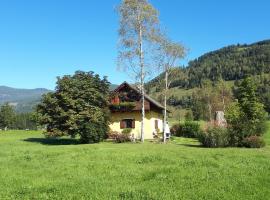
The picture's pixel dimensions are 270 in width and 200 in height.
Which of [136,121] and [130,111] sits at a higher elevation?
[130,111]

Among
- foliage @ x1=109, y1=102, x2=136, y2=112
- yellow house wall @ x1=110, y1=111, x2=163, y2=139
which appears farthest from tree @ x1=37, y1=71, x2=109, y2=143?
yellow house wall @ x1=110, y1=111, x2=163, y2=139

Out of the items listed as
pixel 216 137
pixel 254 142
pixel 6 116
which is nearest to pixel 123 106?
pixel 216 137

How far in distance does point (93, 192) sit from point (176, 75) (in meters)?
35.1

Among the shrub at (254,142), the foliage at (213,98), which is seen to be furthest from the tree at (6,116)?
the shrub at (254,142)

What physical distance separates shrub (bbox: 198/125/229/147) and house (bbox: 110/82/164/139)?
1668 centimetres

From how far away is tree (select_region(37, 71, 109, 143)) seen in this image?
42.4m

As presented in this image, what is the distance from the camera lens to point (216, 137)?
33406 mm

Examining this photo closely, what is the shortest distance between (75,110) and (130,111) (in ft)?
31.8

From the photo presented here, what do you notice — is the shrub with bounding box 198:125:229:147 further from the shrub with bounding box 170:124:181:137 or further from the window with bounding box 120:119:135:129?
the shrub with bounding box 170:124:181:137

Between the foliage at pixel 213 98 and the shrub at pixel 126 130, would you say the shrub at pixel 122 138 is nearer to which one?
the shrub at pixel 126 130

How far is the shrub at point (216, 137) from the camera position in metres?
33.4

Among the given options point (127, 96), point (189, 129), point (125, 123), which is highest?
point (127, 96)

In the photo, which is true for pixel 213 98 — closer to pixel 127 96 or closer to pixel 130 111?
pixel 130 111

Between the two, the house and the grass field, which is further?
the house
